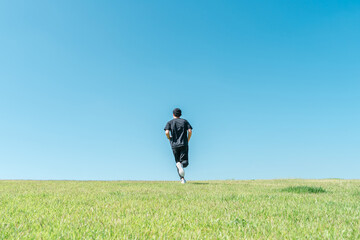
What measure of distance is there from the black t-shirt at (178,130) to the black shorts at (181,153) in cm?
17

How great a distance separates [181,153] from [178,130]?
0.96 meters

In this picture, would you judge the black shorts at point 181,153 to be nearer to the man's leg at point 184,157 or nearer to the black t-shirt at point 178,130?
the man's leg at point 184,157

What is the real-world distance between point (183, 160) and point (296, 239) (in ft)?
30.9

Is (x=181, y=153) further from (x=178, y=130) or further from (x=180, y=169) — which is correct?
(x=178, y=130)

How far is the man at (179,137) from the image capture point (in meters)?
12.2

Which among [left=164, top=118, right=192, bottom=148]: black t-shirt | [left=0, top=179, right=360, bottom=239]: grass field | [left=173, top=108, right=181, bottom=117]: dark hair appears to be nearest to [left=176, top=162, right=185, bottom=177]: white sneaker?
[left=164, top=118, right=192, bottom=148]: black t-shirt

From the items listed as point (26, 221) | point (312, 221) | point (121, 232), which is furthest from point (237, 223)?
point (26, 221)

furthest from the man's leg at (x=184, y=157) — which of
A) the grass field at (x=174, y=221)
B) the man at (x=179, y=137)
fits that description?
the grass field at (x=174, y=221)

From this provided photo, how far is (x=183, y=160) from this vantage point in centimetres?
1228

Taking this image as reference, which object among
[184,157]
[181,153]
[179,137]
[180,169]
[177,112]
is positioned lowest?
[180,169]

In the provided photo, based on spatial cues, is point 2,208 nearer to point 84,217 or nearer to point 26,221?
point 26,221

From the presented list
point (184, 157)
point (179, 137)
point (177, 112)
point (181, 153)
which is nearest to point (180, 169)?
point (184, 157)

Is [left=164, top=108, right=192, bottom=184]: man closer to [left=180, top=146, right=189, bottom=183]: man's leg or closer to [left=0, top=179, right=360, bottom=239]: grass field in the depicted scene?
[left=180, top=146, right=189, bottom=183]: man's leg

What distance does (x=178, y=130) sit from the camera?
12297 millimetres
